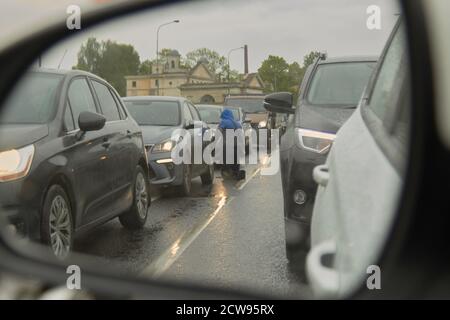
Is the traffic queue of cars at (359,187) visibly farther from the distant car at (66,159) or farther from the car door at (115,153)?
the car door at (115,153)

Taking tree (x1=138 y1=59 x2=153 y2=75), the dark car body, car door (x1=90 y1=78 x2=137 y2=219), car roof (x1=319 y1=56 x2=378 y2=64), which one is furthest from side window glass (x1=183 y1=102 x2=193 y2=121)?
car roof (x1=319 y1=56 x2=378 y2=64)

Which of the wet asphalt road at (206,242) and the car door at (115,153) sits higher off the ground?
the car door at (115,153)

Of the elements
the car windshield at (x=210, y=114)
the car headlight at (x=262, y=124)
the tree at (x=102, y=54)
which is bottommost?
the car headlight at (x=262, y=124)

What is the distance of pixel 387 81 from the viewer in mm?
2424

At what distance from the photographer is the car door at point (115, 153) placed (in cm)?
591

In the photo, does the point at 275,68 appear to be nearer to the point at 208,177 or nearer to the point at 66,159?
the point at 66,159

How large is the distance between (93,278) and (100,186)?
3600mm

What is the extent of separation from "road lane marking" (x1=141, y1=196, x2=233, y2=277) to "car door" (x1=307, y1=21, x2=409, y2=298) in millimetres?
1998

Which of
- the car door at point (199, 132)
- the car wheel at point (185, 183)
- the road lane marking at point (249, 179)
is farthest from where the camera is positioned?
the road lane marking at point (249, 179)

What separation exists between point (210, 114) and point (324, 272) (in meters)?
16.3

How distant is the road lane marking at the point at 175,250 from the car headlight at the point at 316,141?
1407 millimetres

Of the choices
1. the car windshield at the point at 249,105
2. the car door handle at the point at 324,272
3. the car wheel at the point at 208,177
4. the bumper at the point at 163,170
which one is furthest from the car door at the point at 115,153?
the car windshield at the point at 249,105

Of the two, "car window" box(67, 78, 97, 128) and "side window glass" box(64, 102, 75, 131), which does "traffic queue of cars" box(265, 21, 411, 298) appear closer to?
"side window glass" box(64, 102, 75, 131)

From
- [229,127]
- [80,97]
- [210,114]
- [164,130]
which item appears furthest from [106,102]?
[210,114]
